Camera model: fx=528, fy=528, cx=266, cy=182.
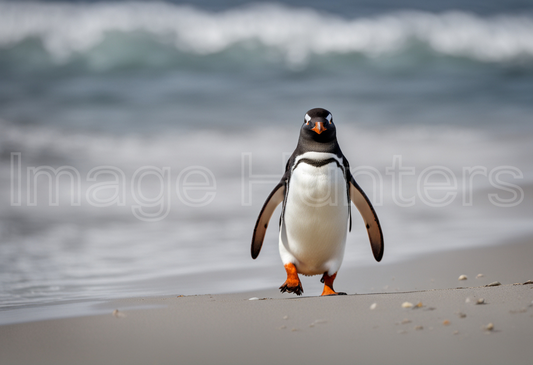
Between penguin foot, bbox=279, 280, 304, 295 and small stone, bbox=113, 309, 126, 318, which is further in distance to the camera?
penguin foot, bbox=279, 280, 304, 295

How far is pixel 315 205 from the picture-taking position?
341 cm

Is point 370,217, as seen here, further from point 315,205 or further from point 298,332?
point 298,332

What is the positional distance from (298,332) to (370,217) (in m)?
1.73

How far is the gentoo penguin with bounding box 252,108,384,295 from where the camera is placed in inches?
132

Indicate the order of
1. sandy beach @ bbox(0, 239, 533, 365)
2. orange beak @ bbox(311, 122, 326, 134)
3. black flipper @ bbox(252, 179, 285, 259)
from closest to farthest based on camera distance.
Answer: sandy beach @ bbox(0, 239, 533, 365), orange beak @ bbox(311, 122, 326, 134), black flipper @ bbox(252, 179, 285, 259)

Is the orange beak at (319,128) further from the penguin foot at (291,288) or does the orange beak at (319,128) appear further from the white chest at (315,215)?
the penguin foot at (291,288)

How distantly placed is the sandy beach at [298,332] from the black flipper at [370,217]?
96 cm

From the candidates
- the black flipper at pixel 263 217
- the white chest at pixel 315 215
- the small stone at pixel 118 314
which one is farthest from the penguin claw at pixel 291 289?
the small stone at pixel 118 314

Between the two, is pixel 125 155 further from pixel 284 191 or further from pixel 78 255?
pixel 284 191

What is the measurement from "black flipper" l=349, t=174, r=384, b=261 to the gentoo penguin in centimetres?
6

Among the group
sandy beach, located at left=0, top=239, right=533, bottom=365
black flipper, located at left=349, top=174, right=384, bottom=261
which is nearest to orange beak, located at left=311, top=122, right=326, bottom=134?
black flipper, located at left=349, top=174, right=384, bottom=261

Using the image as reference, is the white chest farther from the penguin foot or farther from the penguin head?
the penguin foot

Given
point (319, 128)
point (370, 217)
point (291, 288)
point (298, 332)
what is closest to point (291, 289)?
point (291, 288)

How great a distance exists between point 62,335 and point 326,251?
180 centimetres
